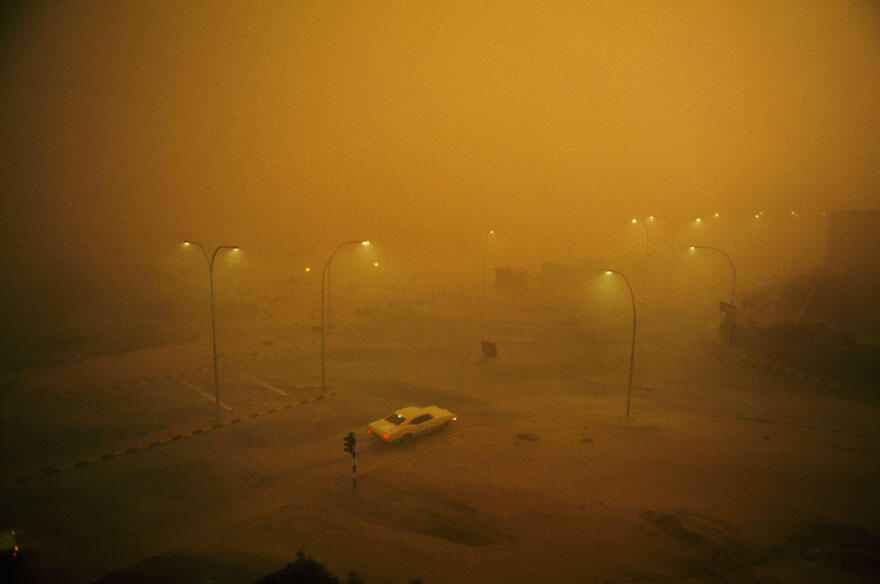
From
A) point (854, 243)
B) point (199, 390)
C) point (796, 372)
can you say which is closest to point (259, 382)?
point (199, 390)

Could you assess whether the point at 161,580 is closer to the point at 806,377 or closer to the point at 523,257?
the point at 806,377

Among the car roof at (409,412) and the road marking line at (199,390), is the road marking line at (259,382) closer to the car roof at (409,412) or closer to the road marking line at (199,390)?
the road marking line at (199,390)

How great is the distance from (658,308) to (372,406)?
112 feet

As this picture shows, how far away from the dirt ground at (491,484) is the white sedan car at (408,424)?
473mm

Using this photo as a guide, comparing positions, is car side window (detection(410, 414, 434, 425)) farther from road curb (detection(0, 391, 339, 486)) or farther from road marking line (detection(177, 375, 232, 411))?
road marking line (detection(177, 375, 232, 411))

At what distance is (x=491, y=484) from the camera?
53.2 ft

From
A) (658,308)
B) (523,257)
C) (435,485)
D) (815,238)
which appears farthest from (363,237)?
(435,485)

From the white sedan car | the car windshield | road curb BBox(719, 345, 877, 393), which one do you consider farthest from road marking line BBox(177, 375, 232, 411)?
road curb BBox(719, 345, 877, 393)

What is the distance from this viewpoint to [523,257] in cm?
8806

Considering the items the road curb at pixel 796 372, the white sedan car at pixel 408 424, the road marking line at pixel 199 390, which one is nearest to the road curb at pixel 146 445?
the road marking line at pixel 199 390

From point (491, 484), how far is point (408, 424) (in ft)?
16.1

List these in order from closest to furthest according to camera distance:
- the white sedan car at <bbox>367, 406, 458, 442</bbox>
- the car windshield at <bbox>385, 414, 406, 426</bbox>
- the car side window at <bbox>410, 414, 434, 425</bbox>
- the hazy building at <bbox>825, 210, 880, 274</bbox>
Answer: the white sedan car at <bbox>367, 406, 458, 442</bbox>
the car windshield at <bbox>385, 414, 406, 426</bbox>
the car side window at <bbox>410, 414, 434, 425</bbox>
the hazy building at <bbox>825, 210, 880, 274</bbox>

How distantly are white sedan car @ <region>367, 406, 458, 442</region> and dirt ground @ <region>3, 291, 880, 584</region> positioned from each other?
0.47 m

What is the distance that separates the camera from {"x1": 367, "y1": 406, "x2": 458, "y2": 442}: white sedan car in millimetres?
19453
